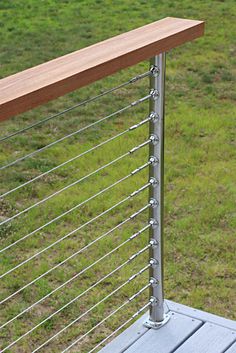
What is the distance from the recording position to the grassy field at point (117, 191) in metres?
4.17

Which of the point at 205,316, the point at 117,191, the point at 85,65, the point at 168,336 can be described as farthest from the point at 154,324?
the point at 117,191

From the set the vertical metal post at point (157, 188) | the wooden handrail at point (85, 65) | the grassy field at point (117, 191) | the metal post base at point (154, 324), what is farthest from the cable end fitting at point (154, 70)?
Answer: the grassy field at point (117, 191)

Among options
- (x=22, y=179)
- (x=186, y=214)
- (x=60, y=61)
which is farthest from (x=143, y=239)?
(x=60, y=61)

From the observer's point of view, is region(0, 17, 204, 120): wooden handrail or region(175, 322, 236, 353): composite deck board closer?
region(0, 17, 204, 120): wooden handrail

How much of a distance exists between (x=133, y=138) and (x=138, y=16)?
3583 millimetres

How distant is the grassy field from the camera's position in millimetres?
4172

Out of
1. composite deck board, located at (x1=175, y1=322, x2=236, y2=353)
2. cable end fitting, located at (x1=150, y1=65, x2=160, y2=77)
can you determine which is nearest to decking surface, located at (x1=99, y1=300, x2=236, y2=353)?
composite deck board, located at (x1=175, y1=322, x2=236, y2=353)

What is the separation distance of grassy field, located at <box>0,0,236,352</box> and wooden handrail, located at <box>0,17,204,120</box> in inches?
67.2

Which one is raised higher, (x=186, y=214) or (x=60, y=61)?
(x=60, y=61)

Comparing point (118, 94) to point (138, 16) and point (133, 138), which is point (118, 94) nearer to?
point (133, 138)

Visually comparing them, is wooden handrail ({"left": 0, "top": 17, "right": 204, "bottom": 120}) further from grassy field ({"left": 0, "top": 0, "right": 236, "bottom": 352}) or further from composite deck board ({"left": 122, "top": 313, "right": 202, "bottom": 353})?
grassy field ({"left": 0, "top": 0, "right": 236, "bottom": 352})

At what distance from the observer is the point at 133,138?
6055 mm

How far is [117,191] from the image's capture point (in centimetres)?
530

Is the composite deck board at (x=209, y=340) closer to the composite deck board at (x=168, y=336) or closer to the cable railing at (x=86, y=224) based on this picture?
the composite deck board at (x=168, y=336)
